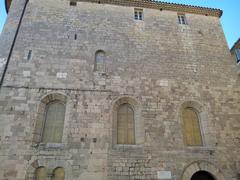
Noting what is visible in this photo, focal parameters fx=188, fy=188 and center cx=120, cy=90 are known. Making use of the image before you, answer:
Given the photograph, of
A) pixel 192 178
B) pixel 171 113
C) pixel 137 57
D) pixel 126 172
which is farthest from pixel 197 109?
pixel 126 172

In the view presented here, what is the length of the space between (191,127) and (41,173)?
5.60 meters

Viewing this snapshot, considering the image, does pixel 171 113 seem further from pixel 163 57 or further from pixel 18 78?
pixel 18 78

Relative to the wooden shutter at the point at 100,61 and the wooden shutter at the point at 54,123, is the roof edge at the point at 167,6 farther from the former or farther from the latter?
the wooden shutter at the point at 54,123

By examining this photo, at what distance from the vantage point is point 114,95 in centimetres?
731

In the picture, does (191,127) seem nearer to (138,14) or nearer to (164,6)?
(138,14)

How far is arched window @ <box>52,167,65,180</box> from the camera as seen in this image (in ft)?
19.3

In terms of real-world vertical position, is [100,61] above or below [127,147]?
above

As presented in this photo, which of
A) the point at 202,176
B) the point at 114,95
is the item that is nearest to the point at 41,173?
the point at 114,95

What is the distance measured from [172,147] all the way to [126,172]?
1878mm

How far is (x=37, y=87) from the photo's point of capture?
23.1ft

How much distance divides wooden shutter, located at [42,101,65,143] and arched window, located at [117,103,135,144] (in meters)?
2.08

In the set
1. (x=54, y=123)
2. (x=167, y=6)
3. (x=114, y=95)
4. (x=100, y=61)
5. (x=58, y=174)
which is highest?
(x=167, y=6)

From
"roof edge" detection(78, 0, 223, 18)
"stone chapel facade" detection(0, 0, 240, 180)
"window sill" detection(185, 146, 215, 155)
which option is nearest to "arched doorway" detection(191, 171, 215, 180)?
"stone chapel facade" detection(0, 0, 240, 180)

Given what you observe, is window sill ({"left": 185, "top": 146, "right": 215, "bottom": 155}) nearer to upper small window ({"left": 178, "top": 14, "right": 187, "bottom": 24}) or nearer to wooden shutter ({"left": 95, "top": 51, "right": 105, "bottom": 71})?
wooden shutter ({"left": 95, "top": 51, "right": 105, "bottom": 71})
